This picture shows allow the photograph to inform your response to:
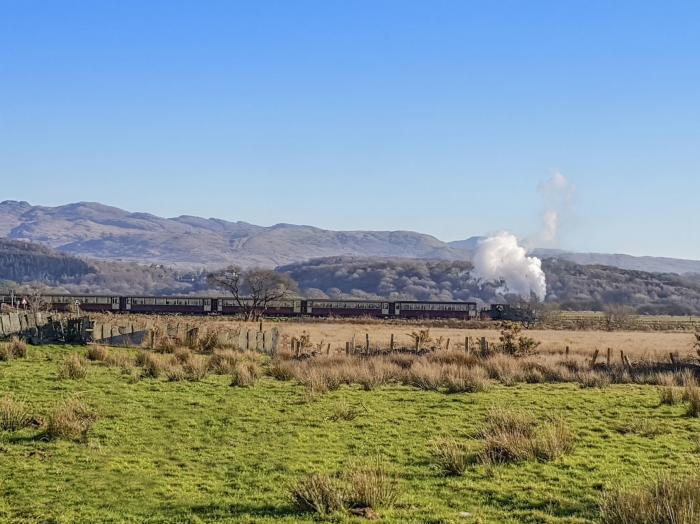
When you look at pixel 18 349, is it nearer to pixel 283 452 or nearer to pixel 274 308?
pixel 283 452

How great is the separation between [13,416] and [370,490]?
7.98 metres

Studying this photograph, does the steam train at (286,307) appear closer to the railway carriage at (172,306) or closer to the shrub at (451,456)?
the railway carriage at (172,306)

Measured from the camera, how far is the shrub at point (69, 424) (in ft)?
44.8

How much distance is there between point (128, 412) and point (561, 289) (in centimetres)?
17453

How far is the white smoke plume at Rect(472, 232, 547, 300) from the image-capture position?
139 m

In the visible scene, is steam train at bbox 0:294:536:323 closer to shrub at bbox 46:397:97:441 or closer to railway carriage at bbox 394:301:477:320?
railway carriage at bbox 394:301:477:320

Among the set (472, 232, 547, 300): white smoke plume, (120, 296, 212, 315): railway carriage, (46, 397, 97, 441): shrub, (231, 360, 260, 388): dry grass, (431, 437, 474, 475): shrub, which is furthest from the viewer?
(472, 232, 547, 300): white smoke plume

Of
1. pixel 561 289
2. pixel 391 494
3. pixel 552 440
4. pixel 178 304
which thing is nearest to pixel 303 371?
pixel 552 440

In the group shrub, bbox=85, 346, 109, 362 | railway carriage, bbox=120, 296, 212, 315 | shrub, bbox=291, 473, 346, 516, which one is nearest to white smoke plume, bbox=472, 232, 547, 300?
railway carriage, bbox=120, 296, 212, 315

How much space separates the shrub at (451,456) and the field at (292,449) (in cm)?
18

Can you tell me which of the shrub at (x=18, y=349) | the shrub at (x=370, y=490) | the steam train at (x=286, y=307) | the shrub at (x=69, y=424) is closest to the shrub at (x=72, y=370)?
the shrub at (x=18, y=349)

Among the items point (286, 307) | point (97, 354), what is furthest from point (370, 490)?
point (286, 307)

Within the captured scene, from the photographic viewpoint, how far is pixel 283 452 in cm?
1308

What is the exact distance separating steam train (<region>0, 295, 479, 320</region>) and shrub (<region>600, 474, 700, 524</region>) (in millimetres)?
68828
